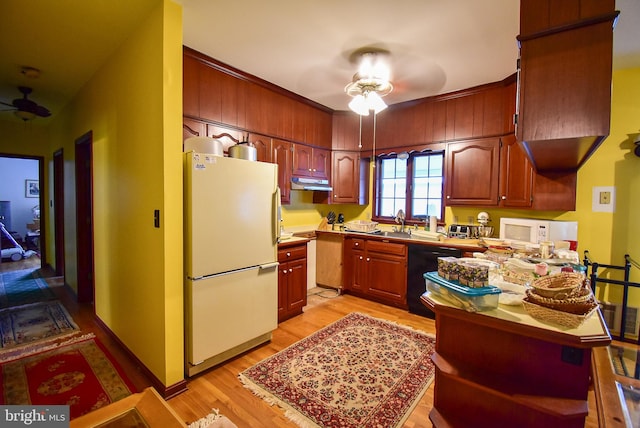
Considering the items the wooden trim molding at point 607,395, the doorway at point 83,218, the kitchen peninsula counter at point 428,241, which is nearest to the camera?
the wooden trim molding at point 607,395

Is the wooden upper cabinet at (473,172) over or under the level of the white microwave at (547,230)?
over

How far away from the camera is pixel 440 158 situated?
3.84m

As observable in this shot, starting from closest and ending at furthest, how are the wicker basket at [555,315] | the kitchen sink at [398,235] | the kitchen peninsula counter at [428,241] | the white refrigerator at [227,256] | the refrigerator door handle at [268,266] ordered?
the wicker basket at [555,315]
the white refrigerator at [227,256]
the refrigerator door handle at [268,266]
the kitchen peninsula counter at [428,241]
the kitchen sink at [398,235]

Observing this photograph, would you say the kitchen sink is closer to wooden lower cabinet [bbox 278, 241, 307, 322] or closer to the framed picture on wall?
wooden lower cabinet [bbox 278, 241, 307, 322]

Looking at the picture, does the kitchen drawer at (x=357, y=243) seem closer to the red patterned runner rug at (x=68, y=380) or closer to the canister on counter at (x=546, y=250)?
the canister on counter at (x=546, y=250)

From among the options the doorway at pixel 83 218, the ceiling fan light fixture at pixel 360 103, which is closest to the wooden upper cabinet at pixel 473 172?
the ceiling fan light fixture at pixel 360 103

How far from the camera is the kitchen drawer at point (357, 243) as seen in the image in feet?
12.8

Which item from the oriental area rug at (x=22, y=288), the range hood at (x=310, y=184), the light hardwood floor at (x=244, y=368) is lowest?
the light hardwood floor at (x=244, y=368)

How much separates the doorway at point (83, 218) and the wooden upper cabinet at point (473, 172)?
4472 mm

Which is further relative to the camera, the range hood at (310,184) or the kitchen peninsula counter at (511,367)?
the range hood at (310,184)

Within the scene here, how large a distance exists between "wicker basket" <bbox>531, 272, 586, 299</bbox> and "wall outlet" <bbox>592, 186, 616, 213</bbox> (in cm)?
246

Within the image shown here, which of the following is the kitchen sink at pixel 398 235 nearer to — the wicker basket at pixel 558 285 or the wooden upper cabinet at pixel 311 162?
the wooden upper cabinet at pixel 311 162

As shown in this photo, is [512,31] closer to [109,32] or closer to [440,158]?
[440,158]

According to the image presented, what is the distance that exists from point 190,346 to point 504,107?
3918 mm
